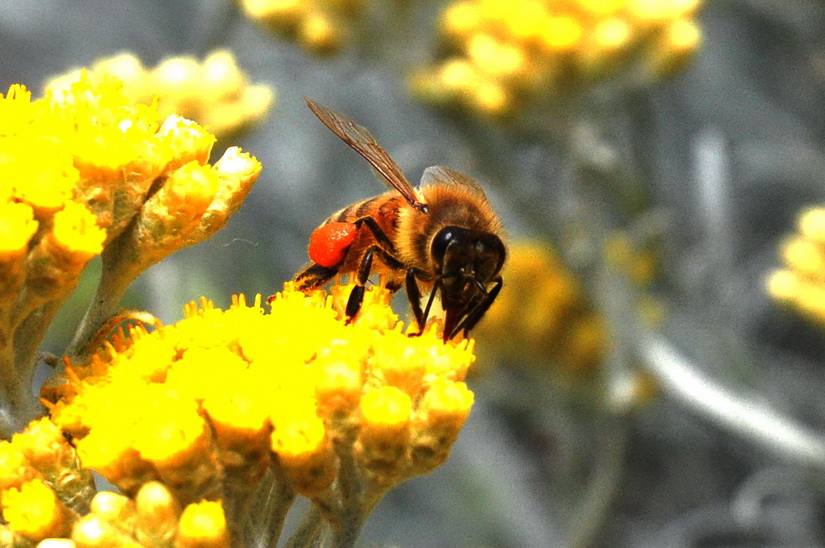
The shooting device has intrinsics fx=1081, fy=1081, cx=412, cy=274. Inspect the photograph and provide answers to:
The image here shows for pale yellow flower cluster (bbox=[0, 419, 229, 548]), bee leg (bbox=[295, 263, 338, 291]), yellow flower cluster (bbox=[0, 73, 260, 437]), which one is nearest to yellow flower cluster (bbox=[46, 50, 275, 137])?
bee leg (bbox=[295, 263, 338, 291])

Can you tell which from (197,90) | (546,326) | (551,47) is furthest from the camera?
(546,326)

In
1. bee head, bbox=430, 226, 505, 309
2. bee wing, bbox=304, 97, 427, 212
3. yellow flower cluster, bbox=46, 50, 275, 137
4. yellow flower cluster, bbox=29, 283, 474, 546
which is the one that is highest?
yellow flower cluster, bbox=46, 50, 275, 137

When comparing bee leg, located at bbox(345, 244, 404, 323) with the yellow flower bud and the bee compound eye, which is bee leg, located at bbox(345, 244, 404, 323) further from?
the yellow flower bud

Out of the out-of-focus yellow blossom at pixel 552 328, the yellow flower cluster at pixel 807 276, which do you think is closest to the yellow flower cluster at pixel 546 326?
the out-of-focus yellow blossom at pixel 552 328

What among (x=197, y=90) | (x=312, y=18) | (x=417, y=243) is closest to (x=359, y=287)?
(x=417, y=243)

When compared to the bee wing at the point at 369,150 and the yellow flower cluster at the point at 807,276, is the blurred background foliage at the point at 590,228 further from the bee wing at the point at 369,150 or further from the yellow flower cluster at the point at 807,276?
the bee wing at the point at 369,150

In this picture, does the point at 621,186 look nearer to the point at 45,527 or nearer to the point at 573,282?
the point at 573,282

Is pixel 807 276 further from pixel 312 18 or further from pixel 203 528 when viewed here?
pixel 203 528

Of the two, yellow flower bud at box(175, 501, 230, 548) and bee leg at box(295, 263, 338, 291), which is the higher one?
bee leg at box(295, 263, 338, 291)
